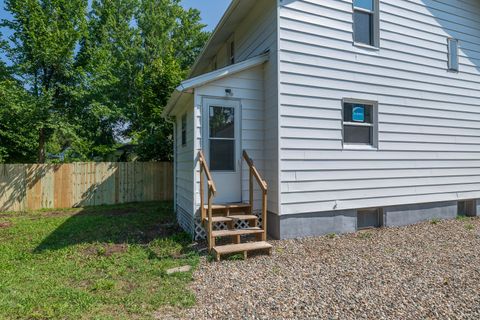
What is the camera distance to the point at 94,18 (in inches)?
642

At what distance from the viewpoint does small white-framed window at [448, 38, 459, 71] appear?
26.1ft

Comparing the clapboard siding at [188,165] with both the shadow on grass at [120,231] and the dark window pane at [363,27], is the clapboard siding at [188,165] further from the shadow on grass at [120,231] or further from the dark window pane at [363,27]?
the dark window pane at [363,27]

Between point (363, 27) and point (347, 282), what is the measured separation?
5905 mm

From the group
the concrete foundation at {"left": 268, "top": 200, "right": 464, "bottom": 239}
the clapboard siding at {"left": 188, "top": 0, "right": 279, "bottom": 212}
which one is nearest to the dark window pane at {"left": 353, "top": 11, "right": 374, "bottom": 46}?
the clapboard siding at {"left": 188, "top": 0, "right": 279, "bottom": 212}

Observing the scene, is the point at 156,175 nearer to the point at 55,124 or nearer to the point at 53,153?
the point at 55,124

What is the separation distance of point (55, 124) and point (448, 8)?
13.9 m

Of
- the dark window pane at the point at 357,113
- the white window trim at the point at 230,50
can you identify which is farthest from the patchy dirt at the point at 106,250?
the white window trim at the point at 230,50

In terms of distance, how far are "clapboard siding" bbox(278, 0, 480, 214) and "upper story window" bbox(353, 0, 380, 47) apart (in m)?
0.18

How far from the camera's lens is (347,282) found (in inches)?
153

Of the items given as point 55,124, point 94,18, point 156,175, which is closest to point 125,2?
point 94,18

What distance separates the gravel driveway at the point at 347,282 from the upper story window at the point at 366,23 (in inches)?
184

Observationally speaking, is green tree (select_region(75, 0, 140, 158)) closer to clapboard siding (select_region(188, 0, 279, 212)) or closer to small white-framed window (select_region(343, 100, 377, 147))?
clapboard siding (select_region(188, 0, 279, 212))

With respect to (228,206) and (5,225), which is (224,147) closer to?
(228,206)

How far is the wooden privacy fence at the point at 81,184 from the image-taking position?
33.3 feet
